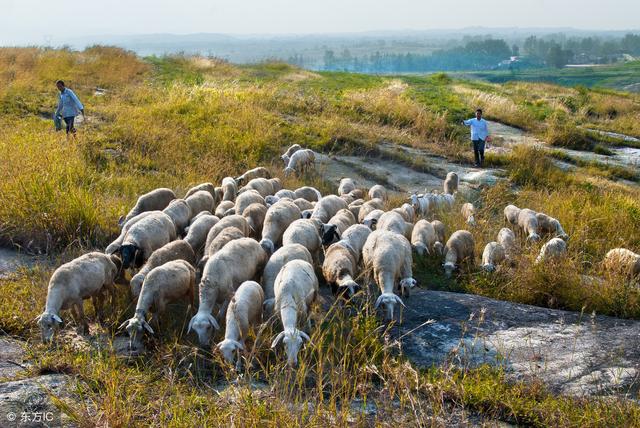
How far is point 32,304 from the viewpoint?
6.98 metres

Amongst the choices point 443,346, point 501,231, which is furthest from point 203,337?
point 501,231

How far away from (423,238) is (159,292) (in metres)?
4.65

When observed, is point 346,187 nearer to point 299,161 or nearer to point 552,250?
point 299,161

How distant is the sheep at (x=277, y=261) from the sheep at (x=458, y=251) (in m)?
2.38

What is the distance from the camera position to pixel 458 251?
933 cm

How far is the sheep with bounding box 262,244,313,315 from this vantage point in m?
7.33

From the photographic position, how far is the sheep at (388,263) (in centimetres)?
698

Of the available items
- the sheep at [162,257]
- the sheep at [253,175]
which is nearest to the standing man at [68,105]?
the sheep at [253,175]

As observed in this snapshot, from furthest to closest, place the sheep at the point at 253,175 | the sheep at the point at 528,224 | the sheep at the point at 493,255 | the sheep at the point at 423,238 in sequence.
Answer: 1. the sheep at the point at 253,175
2. the sheep at the point at 528,224
3. the sheep at the point at 423,238
4. the sheep at the point at 493,255

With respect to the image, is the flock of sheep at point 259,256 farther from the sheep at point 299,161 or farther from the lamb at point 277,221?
the sheep at point 299,161

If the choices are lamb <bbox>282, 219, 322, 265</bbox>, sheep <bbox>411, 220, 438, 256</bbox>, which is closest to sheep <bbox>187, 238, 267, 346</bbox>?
lamb <bbox>282, 219, 322, 265</bbox>

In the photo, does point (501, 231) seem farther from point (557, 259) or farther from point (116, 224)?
point (116, 224)

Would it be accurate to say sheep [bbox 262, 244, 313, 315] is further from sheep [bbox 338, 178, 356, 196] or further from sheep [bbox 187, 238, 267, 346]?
sheep [bbox 338, 178, 356, 196]

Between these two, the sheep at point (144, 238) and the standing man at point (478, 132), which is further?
the standing man at point (478, 132)
